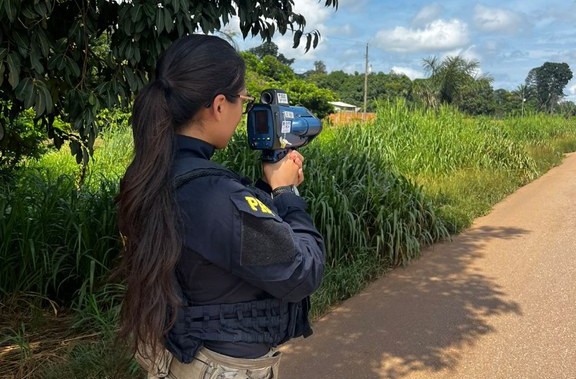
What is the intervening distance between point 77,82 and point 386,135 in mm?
7460

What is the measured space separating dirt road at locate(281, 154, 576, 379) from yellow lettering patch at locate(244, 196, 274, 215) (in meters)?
2.38

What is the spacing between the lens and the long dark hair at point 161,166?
143cm

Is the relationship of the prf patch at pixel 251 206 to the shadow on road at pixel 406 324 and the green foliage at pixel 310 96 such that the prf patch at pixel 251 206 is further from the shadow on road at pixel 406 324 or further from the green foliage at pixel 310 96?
the green foliage at pixel 310 96

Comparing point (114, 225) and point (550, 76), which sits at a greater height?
point (550, 76)

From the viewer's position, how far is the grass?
3.50 meters

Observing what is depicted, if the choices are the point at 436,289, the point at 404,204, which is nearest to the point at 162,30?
the point at 436,289

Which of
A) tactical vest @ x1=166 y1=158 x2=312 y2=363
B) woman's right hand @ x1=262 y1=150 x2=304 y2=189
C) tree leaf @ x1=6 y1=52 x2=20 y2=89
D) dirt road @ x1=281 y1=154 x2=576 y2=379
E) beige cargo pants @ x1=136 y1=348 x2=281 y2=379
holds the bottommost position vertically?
dirt road @ x1=281 y1=154 x2=576 y2=379

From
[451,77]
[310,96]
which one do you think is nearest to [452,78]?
[451,77]

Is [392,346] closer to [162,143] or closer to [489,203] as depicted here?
[162,143]

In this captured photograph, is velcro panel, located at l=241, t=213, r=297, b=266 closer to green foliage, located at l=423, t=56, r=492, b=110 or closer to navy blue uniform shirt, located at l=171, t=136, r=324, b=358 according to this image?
navy blue uniform shirt, located at l=171, t=136, r=324, b=358

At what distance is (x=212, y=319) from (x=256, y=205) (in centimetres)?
35

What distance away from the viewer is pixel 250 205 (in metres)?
1.42

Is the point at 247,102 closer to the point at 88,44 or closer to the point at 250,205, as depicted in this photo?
the point at 250,205

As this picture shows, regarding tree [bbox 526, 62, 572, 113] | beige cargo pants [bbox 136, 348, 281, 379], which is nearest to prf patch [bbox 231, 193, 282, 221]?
beige cargo pants [bbox 136, 348, 281, 379]
